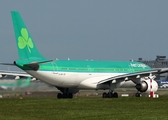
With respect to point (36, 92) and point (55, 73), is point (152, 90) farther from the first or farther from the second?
point (36, 92)

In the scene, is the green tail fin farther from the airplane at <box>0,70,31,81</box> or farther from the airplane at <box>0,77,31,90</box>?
the airplane at <box>0,77,31,90</box>

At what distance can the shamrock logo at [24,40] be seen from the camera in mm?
50312

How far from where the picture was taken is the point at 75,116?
28016mm

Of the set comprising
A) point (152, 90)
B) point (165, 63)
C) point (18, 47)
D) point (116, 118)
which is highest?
point (165, 63)

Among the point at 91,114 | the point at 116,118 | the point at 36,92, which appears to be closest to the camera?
the point at 116,118

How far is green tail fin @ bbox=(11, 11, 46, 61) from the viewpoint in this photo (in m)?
50.2

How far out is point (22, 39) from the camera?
5047cm

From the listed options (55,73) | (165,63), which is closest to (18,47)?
(55,73)

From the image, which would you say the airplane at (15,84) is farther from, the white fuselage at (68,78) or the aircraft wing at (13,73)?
the white fuselage at (68,78)

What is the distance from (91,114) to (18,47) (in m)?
22.5

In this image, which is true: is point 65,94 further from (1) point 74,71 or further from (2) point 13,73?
(2) point 13,73

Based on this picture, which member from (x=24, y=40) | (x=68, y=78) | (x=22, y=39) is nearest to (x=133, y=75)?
(x=68, y=78)

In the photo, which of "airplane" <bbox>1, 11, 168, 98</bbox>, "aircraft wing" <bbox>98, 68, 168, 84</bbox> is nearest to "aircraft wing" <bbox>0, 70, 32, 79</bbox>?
"airplane" <bbox>1, 11, 168, 98</bbox>

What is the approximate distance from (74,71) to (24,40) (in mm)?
7151
